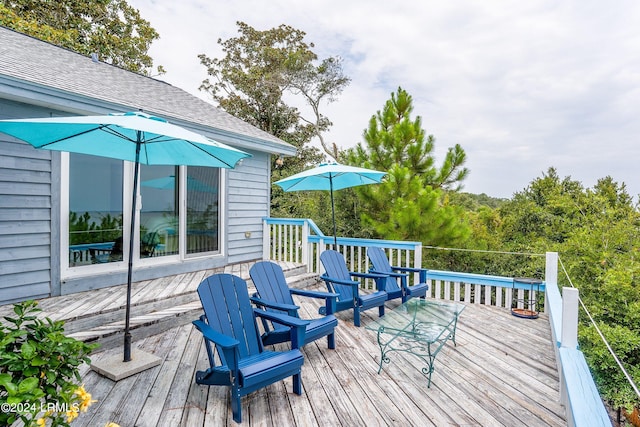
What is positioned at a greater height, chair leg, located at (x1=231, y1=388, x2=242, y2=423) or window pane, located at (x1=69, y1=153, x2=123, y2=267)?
window pane, located at (x1=69, y1=153, x2=123, y2=267)

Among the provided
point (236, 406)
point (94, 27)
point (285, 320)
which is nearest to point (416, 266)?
point (285, 320)

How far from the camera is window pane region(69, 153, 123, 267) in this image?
3.94 m

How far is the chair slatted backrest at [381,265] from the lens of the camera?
4.70 metres

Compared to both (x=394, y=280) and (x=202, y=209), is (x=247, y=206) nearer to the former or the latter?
(x=202, y=209)

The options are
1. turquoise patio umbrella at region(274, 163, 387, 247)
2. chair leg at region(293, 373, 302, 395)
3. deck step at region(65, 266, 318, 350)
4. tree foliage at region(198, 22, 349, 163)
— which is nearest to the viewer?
chair leg at region(293, 373, 302, 395)

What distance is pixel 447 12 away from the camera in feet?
23.3

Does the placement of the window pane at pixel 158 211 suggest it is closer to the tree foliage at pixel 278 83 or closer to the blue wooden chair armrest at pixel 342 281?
the blue wooden chair armrest at pixel 342 281

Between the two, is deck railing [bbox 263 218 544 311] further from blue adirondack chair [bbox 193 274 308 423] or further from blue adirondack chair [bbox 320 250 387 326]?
blue adirondack chair [bbox 193 274 308 423]

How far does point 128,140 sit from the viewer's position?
121 inches

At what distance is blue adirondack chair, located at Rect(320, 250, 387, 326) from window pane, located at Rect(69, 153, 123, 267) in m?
2.67

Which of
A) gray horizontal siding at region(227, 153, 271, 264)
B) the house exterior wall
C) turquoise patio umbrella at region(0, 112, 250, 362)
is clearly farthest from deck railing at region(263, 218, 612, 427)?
the house exterior wall

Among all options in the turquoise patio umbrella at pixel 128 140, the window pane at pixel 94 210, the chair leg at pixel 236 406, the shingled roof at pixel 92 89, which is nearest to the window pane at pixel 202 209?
the shingled roof at pixel 92 89

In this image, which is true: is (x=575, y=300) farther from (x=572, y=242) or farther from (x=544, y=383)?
(x=572, y=242)

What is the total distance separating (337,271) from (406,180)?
3.94 metres
